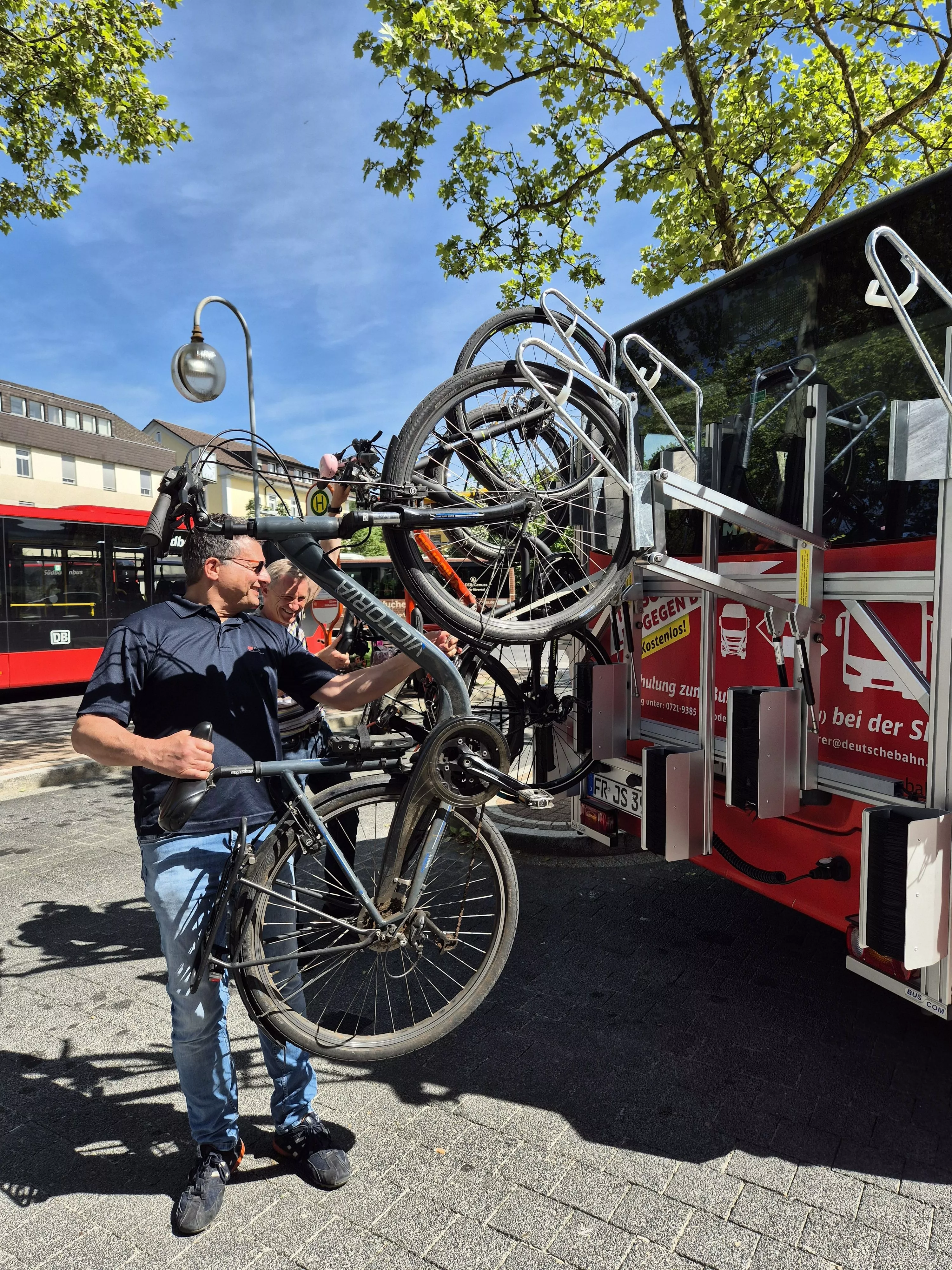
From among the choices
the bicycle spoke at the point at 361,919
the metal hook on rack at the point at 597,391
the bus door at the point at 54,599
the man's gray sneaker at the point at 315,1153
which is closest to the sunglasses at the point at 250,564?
the bicycle spoke at the point at 361,919

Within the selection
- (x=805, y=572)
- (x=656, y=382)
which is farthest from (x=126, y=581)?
(x=805, y=572)

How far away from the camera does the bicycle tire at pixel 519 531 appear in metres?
2.76

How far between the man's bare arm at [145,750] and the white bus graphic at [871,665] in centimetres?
220

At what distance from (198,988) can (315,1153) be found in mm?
673

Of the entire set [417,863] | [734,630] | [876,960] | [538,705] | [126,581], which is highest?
[126,581]

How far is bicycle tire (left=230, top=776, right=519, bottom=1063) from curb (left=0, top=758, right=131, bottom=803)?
210 inches

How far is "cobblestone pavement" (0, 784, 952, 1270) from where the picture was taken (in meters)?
2.13

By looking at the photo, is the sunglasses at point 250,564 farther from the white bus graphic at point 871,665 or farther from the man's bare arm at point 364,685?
the white bus graphic at point 871,665

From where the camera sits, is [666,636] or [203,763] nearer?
[203,763]

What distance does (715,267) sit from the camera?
864 cm

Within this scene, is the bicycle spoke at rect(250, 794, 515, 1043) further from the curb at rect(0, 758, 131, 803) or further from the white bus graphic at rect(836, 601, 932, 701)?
the curb at rect(0, 758, 131, 803)

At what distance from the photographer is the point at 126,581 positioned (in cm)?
1434

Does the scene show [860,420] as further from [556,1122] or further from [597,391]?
[556,1122]

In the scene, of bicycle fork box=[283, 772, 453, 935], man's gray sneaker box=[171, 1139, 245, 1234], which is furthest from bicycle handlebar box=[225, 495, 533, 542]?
man's gray sneaker box=[171, 1139, 245, 1234]
